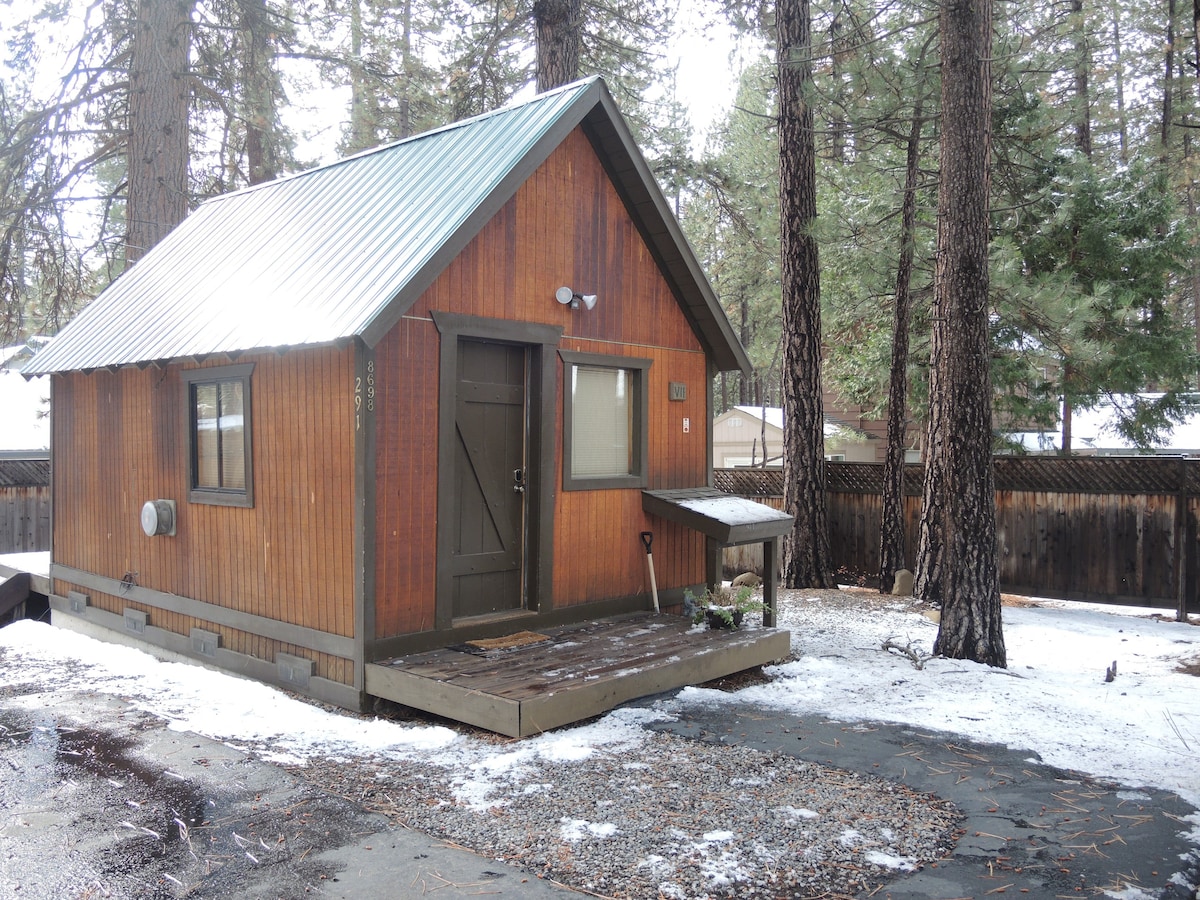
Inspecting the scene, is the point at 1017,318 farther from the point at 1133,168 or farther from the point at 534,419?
the point at 534,419

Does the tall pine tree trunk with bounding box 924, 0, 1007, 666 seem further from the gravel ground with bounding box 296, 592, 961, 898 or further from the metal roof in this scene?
the gravel ground with bounding box 296, 592, 961, 898

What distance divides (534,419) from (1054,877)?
459 centimetres

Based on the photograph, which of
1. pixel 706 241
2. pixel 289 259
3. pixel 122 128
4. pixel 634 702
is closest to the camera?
pixel 634 702

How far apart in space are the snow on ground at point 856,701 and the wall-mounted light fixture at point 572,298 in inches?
122

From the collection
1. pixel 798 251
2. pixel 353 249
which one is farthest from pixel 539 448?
pixel 798 251

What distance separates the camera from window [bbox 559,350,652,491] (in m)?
7.34

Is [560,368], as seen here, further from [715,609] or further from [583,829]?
[583,829]

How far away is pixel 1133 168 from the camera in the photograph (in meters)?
11.8

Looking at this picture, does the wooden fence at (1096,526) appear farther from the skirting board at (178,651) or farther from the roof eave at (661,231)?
the skirting board at (178,651)

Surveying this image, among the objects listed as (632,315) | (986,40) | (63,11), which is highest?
(63,11)

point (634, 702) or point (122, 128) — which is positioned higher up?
point (122, 128)

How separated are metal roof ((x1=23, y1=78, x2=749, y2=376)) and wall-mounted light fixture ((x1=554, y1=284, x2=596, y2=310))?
3.00 ft

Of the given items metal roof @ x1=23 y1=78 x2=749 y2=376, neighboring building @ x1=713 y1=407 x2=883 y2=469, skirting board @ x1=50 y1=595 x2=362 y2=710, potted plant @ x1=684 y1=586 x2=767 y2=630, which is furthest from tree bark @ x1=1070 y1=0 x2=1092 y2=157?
skirting board @ x1=50 y1=595 x2=362 y2=710

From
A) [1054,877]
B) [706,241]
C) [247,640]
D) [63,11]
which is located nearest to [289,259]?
[247,640]
